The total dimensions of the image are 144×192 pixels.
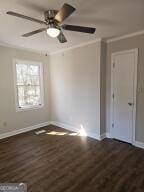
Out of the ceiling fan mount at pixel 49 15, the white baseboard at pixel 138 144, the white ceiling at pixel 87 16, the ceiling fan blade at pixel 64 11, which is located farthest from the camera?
the white baseboard at pixel 138 144

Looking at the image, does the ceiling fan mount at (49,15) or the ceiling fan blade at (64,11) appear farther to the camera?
the ceiling fan mount at (49,15)

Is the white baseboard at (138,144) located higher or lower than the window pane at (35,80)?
lower

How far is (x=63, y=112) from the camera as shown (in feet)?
15.1

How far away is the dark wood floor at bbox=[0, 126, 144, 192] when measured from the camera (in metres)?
2.06

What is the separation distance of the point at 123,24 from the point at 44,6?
147 cm

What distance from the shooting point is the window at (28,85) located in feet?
13.6

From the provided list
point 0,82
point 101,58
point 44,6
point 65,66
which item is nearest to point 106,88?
point 101,58

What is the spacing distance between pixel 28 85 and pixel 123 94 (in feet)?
9.20

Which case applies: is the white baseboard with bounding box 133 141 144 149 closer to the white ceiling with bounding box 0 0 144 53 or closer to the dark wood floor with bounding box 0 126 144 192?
the dark wood floor with bounding box 0 126 144 192

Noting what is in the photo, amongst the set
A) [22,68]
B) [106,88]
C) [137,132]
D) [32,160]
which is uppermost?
[22,68]

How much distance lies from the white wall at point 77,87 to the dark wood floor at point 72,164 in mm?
670

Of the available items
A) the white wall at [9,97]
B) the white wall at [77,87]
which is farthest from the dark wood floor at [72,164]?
the white wall at [77,87]

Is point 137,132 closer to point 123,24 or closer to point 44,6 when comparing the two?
point 123,24

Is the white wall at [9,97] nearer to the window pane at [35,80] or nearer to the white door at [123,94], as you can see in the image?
the window pane at [35,80]
